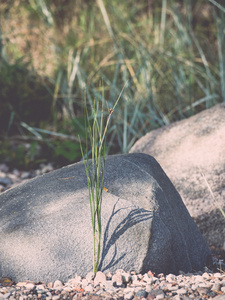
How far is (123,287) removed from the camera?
1.28 metres

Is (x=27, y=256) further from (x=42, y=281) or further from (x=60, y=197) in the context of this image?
(x=60, y=197)

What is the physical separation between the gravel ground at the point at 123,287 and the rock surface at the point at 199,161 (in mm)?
573

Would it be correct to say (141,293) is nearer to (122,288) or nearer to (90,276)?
(122,288)

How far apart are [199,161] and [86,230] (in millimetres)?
839

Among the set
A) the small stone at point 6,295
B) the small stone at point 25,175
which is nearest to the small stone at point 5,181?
the small stone at point 25,175

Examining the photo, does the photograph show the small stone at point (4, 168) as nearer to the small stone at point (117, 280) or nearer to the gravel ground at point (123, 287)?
the gravel ground at point (123, 287)

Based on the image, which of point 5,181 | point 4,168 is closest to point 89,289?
point 5,181

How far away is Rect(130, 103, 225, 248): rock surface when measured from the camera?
1.91 meters

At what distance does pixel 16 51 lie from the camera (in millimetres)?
4793

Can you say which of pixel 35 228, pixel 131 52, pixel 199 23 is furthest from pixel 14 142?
pixel 199 23

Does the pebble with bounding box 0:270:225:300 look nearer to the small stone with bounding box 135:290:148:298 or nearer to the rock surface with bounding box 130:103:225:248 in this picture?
the small stone with bounding box 135:290:148:298

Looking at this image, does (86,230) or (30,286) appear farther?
(86,230)

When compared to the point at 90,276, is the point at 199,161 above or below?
above

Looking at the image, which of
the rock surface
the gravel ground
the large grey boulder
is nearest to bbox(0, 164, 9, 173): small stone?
the rock surface
